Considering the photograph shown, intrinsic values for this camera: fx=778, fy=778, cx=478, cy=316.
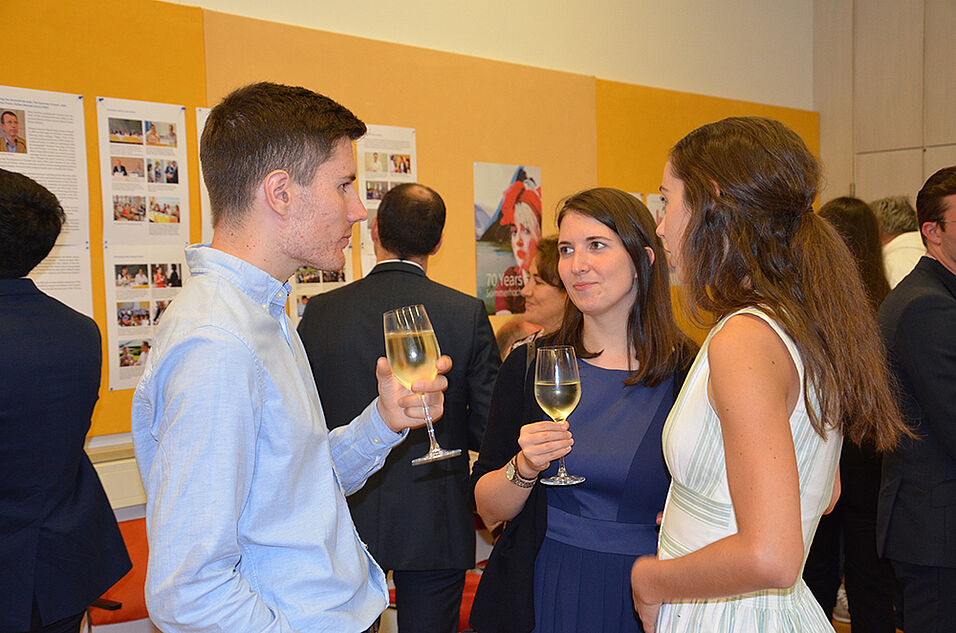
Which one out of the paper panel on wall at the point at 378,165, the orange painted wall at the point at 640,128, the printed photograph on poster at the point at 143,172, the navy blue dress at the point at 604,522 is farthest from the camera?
the orange painted wall at the point at 640,128

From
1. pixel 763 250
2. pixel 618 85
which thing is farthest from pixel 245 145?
pixel 618 85

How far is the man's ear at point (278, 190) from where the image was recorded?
1.36 meters

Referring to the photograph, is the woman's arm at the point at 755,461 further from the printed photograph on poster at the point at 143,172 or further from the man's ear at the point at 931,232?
the printed photograph on poster at the point at 143,172

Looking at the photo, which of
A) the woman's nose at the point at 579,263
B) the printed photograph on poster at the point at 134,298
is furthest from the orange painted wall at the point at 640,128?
the woman's nose at the point at 579,263

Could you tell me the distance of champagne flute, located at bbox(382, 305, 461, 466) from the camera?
1.56 metres

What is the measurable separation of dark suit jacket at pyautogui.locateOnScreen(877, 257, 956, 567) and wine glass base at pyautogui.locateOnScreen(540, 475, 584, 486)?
45.9 inches

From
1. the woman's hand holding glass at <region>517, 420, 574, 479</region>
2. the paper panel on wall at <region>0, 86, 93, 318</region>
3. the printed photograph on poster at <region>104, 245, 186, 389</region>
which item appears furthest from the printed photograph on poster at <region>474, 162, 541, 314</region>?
the woman's hand holding glass at <region>517, 420, 574, 479</region>

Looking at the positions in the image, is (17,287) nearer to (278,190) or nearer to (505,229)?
(278,190)

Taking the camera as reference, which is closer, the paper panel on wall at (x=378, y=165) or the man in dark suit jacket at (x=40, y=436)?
the man in dark suit jacket at (x=40, y=436)

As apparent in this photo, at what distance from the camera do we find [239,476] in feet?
3.75

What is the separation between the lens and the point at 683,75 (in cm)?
596

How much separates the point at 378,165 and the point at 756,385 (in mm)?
3101

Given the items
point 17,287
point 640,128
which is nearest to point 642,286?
point 17,287

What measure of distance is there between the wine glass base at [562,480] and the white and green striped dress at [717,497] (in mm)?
307
